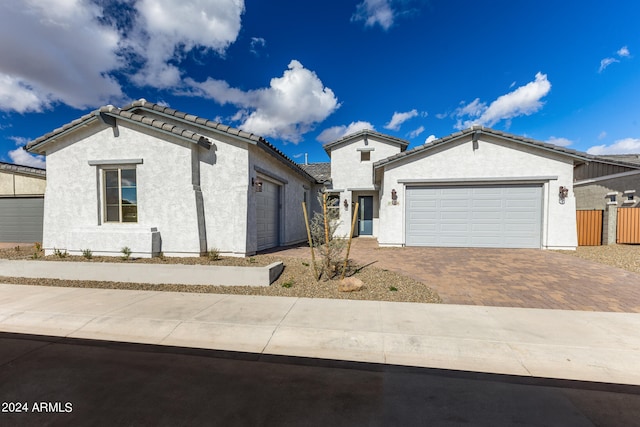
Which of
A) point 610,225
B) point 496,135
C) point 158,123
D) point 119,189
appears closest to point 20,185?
point 119,189

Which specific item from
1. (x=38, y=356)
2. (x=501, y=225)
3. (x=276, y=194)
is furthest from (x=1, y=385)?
(x=501, y=225)

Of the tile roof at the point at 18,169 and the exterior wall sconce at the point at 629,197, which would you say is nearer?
the tile roof at the point at 18,169

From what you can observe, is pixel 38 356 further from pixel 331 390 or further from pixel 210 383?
pixel 331 390

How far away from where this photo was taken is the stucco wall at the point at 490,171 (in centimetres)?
1019

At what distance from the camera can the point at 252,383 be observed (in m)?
2.81

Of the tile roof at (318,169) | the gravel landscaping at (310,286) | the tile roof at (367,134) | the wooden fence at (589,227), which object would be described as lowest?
the gravel landscaping at (310,286)

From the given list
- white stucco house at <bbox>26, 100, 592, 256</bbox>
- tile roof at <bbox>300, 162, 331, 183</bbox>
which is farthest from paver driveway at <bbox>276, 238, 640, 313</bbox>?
tile roof at <bbox>300, 162, 331, 183</bbox>

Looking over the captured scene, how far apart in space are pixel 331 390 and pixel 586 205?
21.1 metres

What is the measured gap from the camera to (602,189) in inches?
596

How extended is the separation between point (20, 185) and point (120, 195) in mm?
9162

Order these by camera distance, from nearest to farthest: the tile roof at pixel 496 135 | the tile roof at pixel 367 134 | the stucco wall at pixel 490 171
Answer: the tile roof at pixel 496 135, the stucco wall at pixel 490 171, the tile roof at pixel 367 134

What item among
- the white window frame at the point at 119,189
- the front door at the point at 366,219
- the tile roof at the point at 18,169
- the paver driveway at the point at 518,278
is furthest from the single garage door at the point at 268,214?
the tile roof at the point at 18,169

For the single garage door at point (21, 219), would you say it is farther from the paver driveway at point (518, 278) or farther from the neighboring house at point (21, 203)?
the paver driveway at point (518, 278)

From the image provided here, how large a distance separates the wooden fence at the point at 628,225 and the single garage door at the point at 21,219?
82.6 feet
